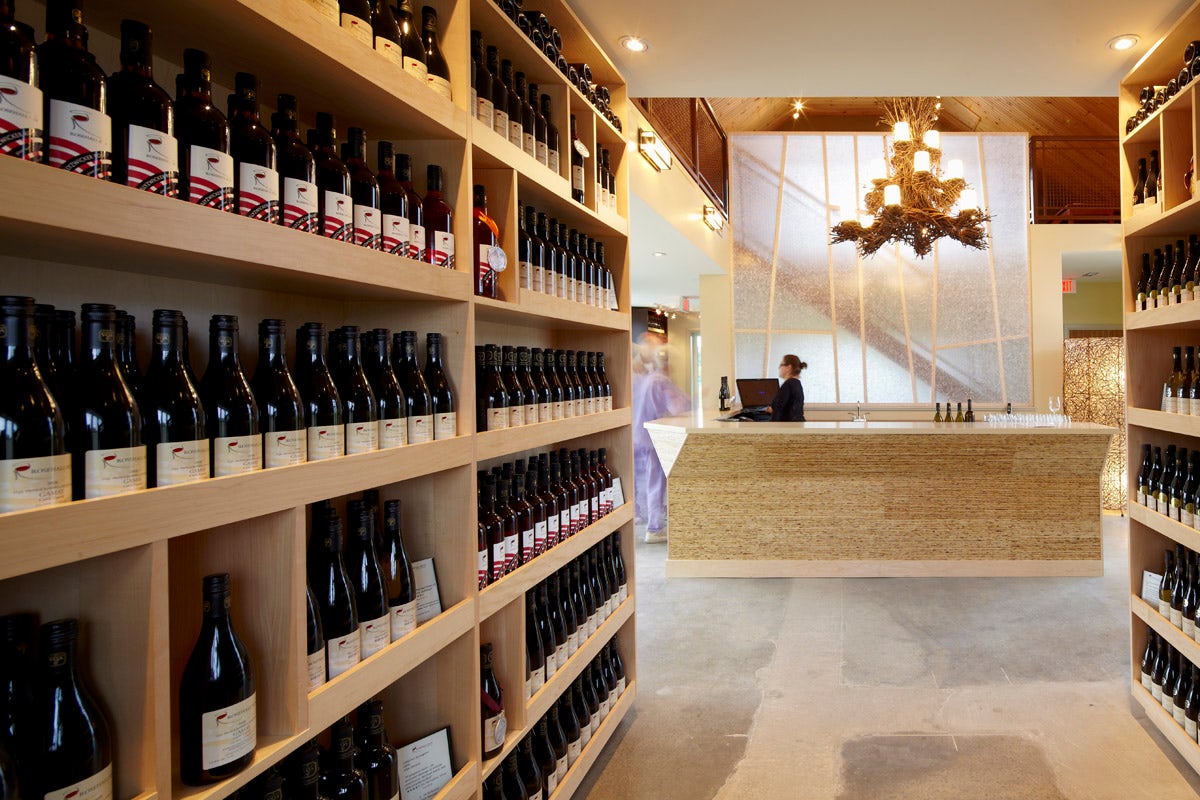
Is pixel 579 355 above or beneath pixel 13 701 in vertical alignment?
above

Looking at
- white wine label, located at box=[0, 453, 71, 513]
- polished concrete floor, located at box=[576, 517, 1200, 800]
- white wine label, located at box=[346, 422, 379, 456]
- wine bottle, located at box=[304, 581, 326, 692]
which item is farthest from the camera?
polished concrete floor, located at box=[576, 517, 1200, 800]

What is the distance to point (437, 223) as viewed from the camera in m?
1.70

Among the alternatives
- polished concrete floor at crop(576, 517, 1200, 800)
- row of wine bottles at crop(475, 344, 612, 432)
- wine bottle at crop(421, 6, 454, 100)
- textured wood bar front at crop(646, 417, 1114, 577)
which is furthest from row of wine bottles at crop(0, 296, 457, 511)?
textured wood bar front at crop(646, 417, 1114, 577)

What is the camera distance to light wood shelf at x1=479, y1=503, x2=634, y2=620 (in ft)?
6.11

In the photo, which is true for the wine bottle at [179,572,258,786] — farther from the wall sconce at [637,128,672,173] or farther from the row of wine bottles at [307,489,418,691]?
the wall sconce at [637,128,672,173]

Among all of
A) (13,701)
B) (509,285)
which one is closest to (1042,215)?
(509,285)

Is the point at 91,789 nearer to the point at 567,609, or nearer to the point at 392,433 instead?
the point at 392,433

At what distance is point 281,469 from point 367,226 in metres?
0.54

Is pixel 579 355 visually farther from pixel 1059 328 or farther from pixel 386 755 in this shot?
pixel 1059 328

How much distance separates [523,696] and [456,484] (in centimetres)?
70

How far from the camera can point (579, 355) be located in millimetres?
2674

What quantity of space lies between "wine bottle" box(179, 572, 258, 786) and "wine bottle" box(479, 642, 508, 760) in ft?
2.68

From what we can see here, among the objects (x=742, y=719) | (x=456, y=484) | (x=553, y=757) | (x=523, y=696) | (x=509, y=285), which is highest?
(x=509, y=285)

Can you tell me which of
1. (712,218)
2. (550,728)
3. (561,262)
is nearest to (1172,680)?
(550,728)
